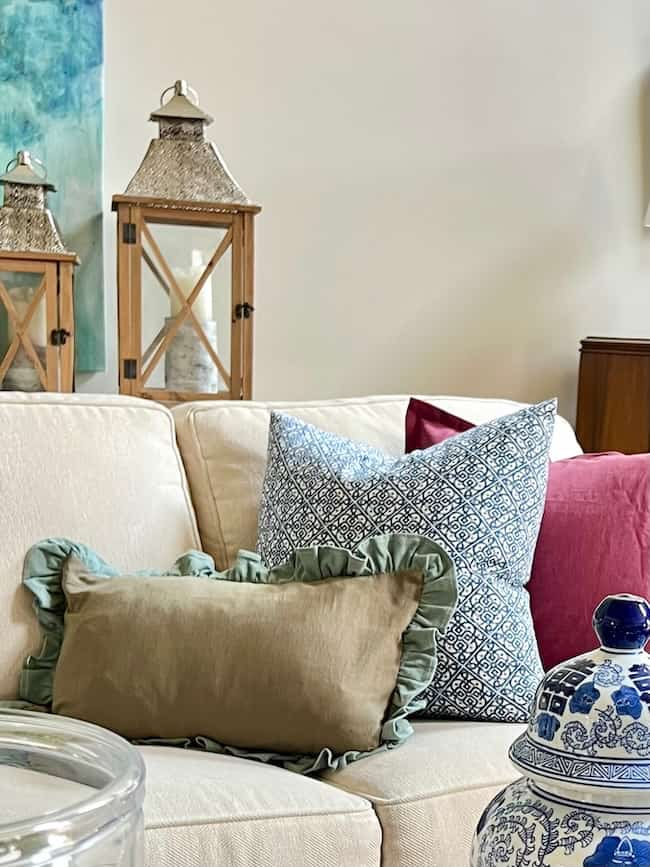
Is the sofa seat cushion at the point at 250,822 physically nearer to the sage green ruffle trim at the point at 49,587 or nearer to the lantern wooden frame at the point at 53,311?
the sage green ruffle trim at the point at 49,587

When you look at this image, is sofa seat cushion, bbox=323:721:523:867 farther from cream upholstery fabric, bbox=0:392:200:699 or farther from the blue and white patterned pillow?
cream upholstery fabric, bbox=0:392:200:699

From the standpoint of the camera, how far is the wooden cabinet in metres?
2.63

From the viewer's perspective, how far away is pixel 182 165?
218cm

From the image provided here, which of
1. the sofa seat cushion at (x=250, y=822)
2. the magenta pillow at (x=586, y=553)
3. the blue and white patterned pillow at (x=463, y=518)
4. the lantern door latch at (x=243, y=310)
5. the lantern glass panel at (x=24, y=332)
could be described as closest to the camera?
the sofa seat cushion at (x=250, y=822)

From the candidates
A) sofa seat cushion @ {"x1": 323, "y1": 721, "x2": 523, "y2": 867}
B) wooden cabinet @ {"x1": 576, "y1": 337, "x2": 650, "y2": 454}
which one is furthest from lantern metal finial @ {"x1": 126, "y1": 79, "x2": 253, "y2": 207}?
sofa seat cushion @ {"x1": 323, "y1": 721, "x2": 523, "y2": 867}

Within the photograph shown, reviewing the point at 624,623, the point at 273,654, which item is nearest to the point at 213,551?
the point at 273,654

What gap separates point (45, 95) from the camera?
2.32 m

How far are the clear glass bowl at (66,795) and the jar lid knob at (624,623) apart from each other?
0.29 meters

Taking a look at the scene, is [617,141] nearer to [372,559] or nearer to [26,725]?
[372,559]

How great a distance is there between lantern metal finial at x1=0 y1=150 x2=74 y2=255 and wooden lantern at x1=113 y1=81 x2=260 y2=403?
172mm

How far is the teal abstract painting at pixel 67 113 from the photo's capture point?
90.8 inches

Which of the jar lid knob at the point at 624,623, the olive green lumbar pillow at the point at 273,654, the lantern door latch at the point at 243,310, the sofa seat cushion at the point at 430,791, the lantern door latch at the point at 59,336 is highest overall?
the lantern door latch at the point at 243,310

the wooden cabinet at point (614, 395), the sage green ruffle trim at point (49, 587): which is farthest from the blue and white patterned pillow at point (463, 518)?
the wooden cabinet at point (614, 395)

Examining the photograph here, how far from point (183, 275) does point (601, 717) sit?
1.66m
